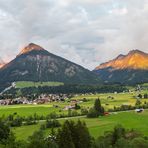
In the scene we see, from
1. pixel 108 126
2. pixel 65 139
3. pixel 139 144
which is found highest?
pixel 108 126

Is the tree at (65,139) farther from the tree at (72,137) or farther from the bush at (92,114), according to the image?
the bush at (92,114)

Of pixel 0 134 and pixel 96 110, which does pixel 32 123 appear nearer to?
pixel 96 110

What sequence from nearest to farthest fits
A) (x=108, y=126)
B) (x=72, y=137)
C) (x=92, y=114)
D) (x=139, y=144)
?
(x=72, y=137), (x=139, y=144), (x=108, y=126), (x=92, y=114)

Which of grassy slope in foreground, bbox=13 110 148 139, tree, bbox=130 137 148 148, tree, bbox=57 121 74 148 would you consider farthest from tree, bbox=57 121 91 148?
grassy slope in foreground, bbox=13 110 148 139

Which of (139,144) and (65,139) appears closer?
(65,139)

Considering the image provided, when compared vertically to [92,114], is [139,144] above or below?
below

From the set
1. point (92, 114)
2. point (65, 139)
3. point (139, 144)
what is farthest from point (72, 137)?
point (92, 114)

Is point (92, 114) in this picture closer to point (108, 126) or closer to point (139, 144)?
point (108, 126)

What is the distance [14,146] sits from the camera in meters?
71.1

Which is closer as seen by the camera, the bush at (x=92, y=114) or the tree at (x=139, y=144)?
the tree at (x=139, y=144)

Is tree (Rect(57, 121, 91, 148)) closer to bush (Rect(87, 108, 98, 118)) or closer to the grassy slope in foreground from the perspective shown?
the grassy slope in foreground

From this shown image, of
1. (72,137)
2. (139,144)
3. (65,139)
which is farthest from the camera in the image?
(139,144)

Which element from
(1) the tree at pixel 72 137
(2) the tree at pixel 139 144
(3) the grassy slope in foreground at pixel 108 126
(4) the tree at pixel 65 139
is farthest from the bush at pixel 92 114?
(4) the tree at pixel 65 139

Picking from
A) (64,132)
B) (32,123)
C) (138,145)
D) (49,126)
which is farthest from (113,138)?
(32,123)
